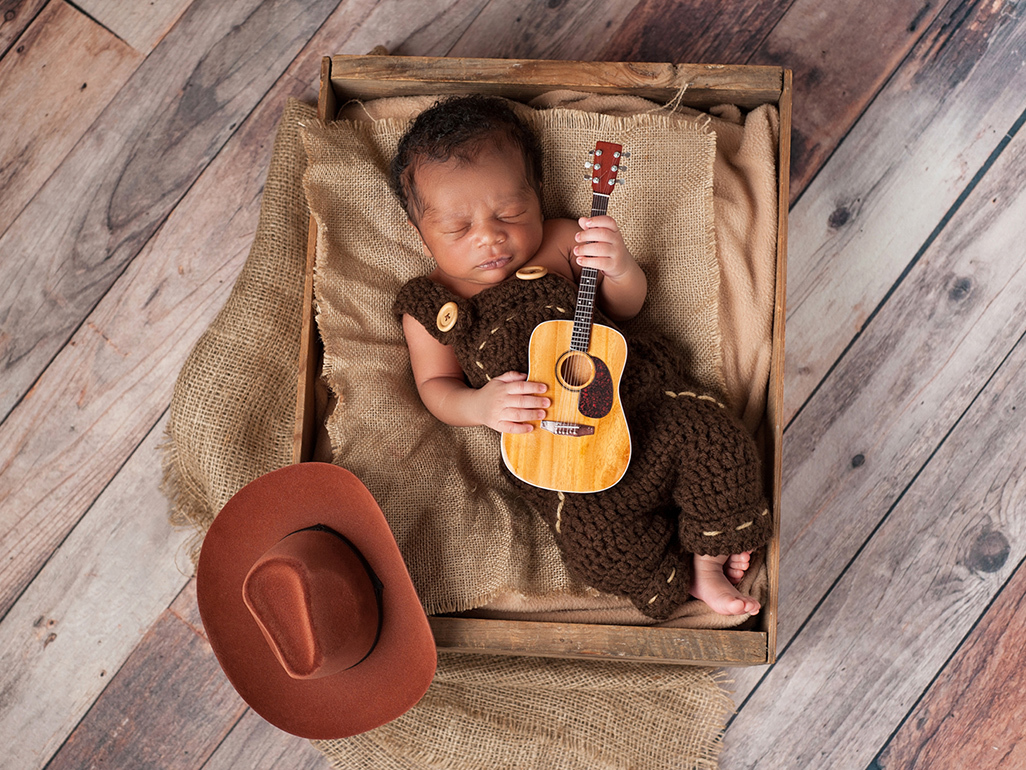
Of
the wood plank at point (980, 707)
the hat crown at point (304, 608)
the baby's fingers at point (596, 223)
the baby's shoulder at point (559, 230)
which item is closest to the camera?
the hat crown at point (304, 608)

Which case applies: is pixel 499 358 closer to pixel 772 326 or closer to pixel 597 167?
pixel 597 167

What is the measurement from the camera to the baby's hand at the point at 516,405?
122 centimetres

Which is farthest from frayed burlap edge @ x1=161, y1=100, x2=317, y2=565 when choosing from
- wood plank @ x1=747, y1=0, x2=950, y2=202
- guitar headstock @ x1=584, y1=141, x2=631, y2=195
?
wood plank @ x1=747, y1=0, x2=950, y2=202

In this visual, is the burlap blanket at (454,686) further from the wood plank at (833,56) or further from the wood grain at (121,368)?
the wood plank at (833,56)

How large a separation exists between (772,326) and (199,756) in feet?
5.15

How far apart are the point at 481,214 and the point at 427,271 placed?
0.29m

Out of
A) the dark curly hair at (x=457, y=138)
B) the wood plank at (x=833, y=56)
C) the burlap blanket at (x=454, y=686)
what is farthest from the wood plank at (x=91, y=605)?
the wood plank at (x=833, y=56)

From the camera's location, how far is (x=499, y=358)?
1310 mm

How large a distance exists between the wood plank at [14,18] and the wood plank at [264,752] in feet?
5.51

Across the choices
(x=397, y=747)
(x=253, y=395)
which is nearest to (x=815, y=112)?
(x=253, y=395)

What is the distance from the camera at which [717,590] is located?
4.40 ft

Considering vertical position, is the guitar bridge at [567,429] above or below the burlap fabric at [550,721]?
above

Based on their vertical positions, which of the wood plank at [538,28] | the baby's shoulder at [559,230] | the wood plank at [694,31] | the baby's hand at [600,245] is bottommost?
the baby's shoulder at [559,230]

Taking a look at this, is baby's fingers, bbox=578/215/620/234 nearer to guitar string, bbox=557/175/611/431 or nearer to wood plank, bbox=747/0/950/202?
guitar string, bbox=557/175/611/431
